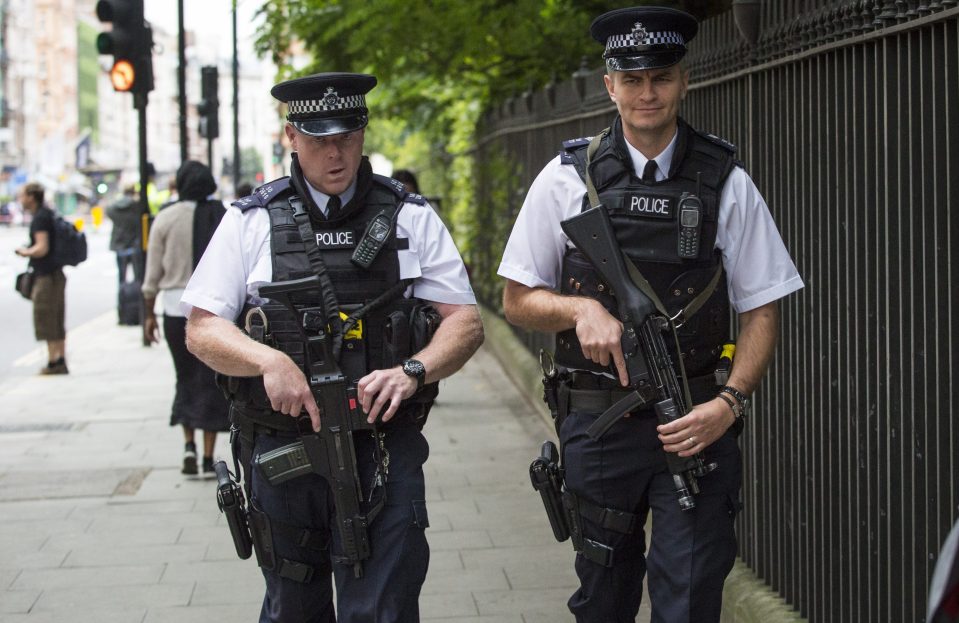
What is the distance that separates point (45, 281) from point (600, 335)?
36.0 feet

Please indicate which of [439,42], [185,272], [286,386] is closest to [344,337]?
[286,386]

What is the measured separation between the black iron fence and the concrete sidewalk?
1.19m

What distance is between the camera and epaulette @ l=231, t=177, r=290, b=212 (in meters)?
3.97

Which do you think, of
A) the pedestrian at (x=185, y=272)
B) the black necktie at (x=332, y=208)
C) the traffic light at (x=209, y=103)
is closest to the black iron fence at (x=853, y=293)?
the black necktie at (x=332, y=208)

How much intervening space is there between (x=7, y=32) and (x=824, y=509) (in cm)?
9209

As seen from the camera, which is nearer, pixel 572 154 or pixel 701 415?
pixel 701 415

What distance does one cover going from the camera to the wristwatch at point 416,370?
3.83 meters

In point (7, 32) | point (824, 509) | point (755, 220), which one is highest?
point (7, 32)

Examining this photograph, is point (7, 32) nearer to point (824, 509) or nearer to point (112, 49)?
point (112, 49)

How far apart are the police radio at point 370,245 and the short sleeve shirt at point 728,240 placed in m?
0.33

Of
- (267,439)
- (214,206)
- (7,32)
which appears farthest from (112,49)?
(7,32)

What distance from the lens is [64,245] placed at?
13703 mm

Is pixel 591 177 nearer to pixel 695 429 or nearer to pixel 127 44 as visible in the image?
pixel 695 429

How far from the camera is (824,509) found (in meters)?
4.42
